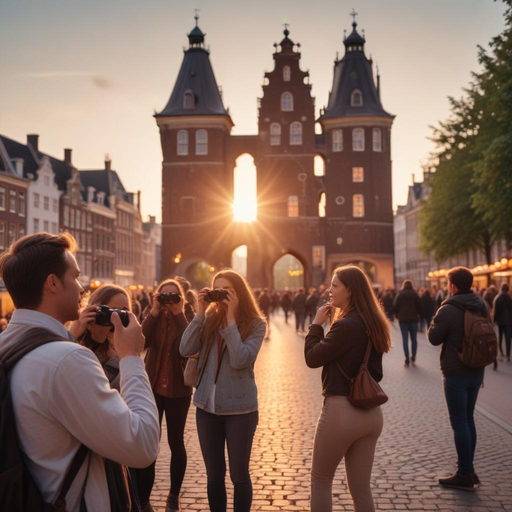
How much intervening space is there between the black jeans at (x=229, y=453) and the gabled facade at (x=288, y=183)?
4770 centimetres

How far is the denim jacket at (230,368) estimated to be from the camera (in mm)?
4844

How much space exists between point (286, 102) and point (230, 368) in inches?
1955

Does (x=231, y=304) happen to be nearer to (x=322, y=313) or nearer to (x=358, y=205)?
(x=322, y=313)

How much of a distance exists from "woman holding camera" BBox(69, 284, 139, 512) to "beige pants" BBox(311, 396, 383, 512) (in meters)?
1.39

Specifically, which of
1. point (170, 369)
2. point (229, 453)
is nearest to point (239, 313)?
point (229, 453)

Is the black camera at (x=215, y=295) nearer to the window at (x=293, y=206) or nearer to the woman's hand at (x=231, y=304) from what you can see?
the woman's hand at (x=231, y=304)

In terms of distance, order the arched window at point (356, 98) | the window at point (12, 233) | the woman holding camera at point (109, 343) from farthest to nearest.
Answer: the arched window at point (356, 98) → the window at point (12, 233) → the woman holding camera at point (109, 343)

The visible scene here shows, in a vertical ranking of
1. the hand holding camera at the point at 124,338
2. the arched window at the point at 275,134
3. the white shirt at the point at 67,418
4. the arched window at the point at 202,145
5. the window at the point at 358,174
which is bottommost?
the white shirt at the point at 67,418

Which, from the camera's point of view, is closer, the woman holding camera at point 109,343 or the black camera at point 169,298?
the woman holding camera at point 109,343

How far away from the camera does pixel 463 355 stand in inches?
249

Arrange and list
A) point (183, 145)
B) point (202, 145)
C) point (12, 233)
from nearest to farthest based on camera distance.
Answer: point (12, 233)
point (202, 145)
point (183, 145)

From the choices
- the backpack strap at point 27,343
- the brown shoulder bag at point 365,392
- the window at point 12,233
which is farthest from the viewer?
the window at point 12,233

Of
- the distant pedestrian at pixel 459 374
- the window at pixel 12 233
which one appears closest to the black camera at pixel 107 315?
the distant pedestrian at pixel 459 374

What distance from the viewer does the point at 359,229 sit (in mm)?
52562
